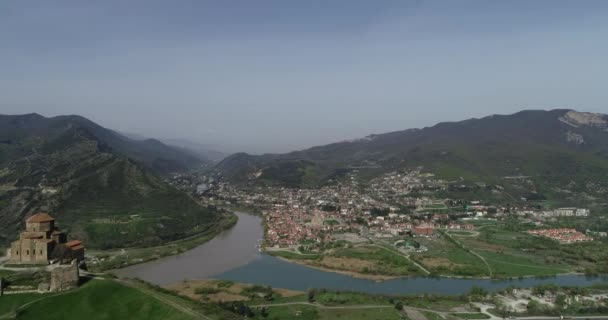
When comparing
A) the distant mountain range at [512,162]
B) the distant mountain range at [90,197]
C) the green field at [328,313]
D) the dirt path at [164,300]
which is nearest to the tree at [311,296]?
the green field at [328,313]

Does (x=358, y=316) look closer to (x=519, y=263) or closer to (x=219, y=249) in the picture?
(x=519, y=263)

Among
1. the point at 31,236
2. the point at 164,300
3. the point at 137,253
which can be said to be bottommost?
the point at 137,253

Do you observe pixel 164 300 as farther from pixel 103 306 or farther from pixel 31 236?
pixel 31 236

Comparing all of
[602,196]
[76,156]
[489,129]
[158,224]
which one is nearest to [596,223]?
[602,196]

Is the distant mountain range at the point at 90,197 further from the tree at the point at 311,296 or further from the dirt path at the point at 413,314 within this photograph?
the dirt path at the point at 413,314

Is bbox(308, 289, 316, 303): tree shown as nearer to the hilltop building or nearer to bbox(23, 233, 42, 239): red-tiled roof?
the hilltop building

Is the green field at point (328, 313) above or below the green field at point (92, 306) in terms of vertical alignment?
below

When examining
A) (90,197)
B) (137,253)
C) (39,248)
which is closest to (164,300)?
(39,248)
